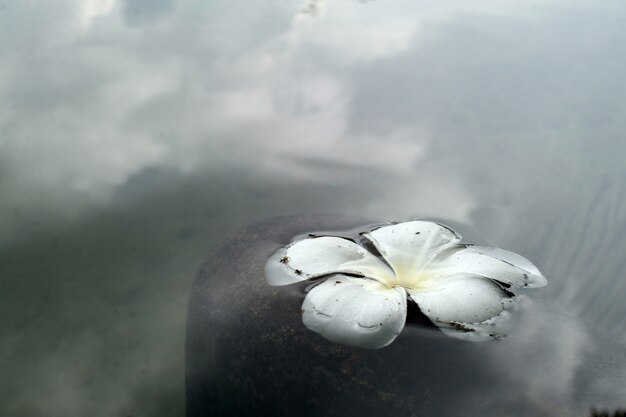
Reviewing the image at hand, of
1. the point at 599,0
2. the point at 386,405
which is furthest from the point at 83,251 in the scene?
the point at 599,0

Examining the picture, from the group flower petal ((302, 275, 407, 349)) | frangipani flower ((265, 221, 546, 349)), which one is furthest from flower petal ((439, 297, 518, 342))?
flower petal ((302, 275, 407, 349))

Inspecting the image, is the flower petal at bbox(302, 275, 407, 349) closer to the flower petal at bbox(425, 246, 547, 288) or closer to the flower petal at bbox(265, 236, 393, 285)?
the flower petal at bbox(265, 236, 393, 285)

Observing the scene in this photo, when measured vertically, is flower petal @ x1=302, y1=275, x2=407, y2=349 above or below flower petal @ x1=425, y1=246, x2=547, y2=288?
below

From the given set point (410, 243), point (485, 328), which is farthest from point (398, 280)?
point (485, 328)

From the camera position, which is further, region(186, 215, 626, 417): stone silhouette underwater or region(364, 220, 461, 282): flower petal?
region(364, 220, 461, 282): flower petal

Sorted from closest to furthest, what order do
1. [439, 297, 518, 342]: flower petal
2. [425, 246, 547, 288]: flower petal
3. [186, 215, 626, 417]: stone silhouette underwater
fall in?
1. [186, 215, 626, 417]: stone silhouette underwater
2. [439, 297, 518, 342]: flower petal
3. [425, 246, 547, 288]: flower petal

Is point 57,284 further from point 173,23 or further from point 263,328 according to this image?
point 173,23

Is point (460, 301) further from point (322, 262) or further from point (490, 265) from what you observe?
point (322, 262)

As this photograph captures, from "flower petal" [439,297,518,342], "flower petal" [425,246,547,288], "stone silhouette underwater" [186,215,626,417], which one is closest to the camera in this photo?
"stone silhouette underwater" [186,215,626,417]

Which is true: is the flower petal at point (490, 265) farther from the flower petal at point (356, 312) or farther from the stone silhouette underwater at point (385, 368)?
the flower petal at point (356, 312)

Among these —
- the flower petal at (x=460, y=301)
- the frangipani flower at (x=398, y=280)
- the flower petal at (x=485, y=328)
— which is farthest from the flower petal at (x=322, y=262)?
the flower petal at (x=485, y=328)
